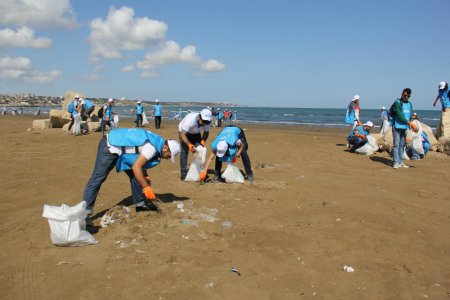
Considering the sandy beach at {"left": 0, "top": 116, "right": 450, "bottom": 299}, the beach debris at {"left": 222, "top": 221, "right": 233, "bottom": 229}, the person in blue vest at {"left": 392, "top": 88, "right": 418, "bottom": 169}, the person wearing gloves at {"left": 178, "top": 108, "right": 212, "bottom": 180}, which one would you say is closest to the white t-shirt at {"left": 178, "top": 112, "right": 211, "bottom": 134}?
the person wearing gloves at {"left": 178, "top": 108, "right": 212, "bottom": 180}

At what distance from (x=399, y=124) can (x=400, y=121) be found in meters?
0.08

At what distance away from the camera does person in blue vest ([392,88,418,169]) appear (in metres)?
8.44

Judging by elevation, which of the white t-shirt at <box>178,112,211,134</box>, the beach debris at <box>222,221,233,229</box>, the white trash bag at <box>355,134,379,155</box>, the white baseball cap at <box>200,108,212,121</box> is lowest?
the beach debris at <box>222,221,233,229</box>

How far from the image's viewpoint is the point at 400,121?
8500mm

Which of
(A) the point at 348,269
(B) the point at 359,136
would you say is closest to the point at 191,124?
(A) the point at 348,269

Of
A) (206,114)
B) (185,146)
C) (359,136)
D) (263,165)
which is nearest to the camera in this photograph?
(206,114)

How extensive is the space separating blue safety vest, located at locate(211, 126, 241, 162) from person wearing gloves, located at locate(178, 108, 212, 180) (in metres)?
0.36

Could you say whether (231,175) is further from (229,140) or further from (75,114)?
(75,114)

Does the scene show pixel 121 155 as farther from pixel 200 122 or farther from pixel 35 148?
pixel 35 148

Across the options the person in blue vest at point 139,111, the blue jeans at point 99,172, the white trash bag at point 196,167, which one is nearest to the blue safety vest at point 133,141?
the blue jeans at point 99,172

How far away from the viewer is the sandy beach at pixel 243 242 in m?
3.30

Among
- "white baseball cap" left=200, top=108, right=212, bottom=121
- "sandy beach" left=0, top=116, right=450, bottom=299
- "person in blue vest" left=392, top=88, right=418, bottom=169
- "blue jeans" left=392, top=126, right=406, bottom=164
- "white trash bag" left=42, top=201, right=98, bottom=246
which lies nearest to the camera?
"sandy beach" left=0, top=116, right=450, bottom=299

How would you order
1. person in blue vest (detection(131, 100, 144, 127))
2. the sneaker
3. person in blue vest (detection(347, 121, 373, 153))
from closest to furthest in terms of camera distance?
the sneaker → person in blue vest (detection(347, 121, 373, 153)) → person in blue vest (detection(131, 100, 144, 127))

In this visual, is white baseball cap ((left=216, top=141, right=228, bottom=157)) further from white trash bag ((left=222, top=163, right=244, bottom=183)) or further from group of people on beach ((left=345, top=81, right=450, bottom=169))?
group of people on beach ((left=345, top=81, right=450, bottom=169))
